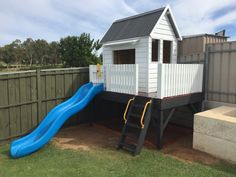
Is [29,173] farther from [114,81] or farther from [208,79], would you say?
[208,79]

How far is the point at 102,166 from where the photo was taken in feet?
12.9

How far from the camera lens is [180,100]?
16.6ft

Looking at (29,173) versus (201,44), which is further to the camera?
(201,44)

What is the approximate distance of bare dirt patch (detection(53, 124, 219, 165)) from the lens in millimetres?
4444

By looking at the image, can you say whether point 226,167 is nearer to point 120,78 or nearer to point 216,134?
point 216,134

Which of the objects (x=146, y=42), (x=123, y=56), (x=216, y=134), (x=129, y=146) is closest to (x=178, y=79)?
(x=146, y=42)

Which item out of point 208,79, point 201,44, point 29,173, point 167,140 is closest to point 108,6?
point 201,44

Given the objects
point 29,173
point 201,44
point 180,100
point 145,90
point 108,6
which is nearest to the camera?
point 29,173

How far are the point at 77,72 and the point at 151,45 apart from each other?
8.66ft

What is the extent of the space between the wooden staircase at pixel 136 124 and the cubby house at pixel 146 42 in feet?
2.25

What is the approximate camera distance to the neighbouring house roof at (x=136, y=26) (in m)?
5.48

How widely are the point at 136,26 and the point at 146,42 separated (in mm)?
856

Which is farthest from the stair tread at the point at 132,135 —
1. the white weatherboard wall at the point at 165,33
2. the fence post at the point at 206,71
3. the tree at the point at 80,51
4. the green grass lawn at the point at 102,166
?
the tree at the point at 80,51

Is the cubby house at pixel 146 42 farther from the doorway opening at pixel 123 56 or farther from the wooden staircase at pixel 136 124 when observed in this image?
the wooden staircase at pixel 136 124
